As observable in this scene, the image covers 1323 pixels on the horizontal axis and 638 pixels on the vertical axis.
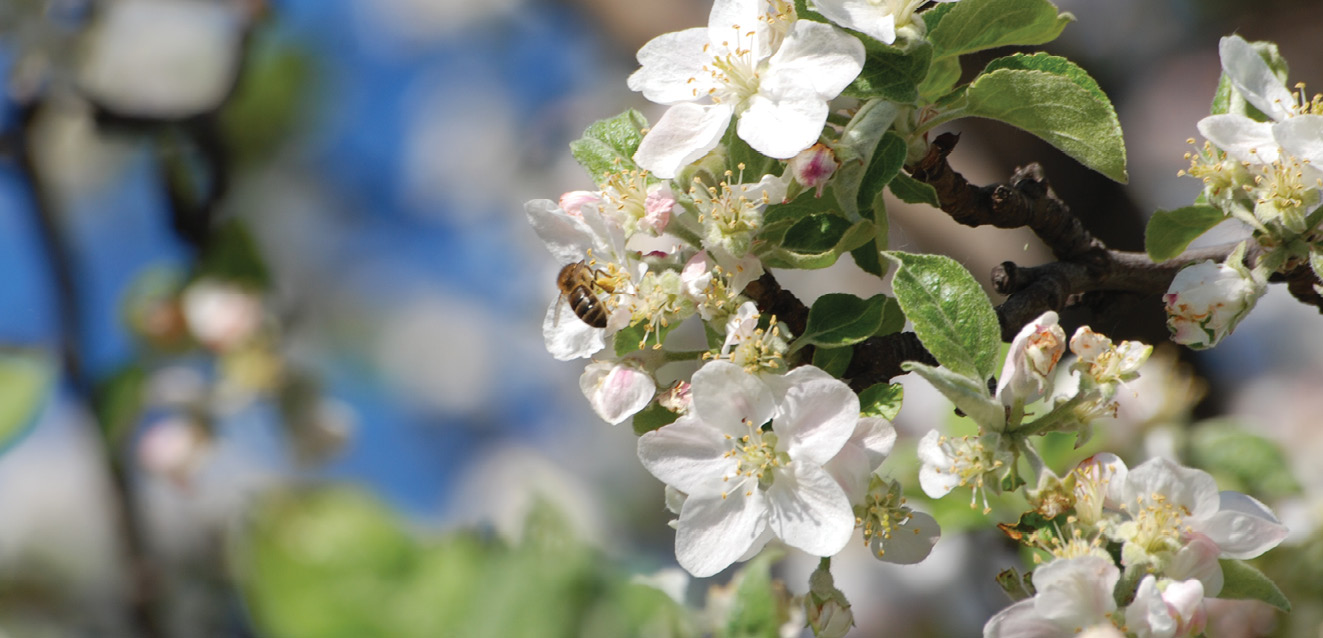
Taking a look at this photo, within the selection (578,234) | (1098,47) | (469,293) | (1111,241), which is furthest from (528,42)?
(578,234)

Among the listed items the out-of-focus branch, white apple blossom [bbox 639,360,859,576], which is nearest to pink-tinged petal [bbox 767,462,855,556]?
white apple blossom [bbox 639,360,859,576]

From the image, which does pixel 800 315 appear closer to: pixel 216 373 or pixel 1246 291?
pixel 1246 291

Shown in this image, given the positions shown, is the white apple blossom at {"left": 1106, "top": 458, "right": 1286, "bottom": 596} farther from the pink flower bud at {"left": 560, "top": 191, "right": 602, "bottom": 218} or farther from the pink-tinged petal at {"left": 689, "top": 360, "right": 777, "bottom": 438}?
the pink flower bud at {"left": 560, "top": 191, "right": 602, "bottom": 218}

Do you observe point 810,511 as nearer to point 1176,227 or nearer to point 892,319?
point 892,319

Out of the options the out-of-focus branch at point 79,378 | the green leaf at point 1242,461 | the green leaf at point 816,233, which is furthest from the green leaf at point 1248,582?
the out-of-focus branch at point 79,378

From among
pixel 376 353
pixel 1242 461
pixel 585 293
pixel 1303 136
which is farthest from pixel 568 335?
pixel 376 353

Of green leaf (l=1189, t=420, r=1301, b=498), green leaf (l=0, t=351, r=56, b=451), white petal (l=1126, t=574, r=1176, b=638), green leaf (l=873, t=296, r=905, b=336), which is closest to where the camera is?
white petal (l=1126, t=574, r=1176, b=638)
